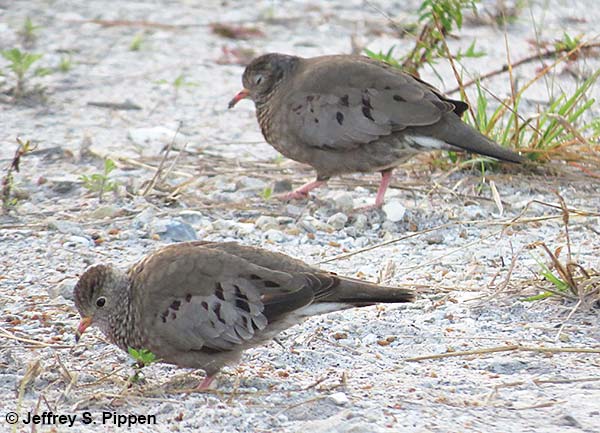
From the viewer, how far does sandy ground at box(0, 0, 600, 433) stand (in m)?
4.07

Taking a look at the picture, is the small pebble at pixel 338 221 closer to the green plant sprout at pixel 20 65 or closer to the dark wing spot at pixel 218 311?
the dark wing spot at pixel 218 311

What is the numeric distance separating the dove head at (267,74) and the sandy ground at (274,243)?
1.40 feet

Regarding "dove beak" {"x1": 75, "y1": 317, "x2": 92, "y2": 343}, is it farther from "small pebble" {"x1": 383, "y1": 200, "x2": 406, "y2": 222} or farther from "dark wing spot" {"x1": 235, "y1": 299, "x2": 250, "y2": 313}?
"small pebble" {"x1": 383, "y1": 200, "x2": 406, "y2": 222}

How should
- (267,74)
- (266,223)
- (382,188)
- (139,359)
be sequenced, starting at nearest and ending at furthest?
(139,359)
(266,223)
(382,188)
(267,74)

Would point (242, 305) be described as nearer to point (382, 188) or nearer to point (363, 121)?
point (363, 121)

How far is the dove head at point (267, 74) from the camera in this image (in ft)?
22.1

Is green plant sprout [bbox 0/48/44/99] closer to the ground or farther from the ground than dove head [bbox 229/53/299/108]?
closer to the ground

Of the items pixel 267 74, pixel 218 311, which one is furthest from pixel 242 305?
pixel 267 74

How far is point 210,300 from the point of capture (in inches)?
170

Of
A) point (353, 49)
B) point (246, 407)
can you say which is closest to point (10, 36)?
point (353, 49)

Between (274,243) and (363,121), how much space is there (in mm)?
841

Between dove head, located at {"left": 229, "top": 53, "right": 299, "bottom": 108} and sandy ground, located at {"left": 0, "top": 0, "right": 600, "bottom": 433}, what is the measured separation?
1.40ft

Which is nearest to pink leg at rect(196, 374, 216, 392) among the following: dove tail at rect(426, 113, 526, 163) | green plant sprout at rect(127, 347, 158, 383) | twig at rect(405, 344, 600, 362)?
green plant sprout at rect(127, 347, 158, 383)

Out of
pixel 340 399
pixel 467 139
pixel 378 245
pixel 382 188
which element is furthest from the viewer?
pixel 382 188
